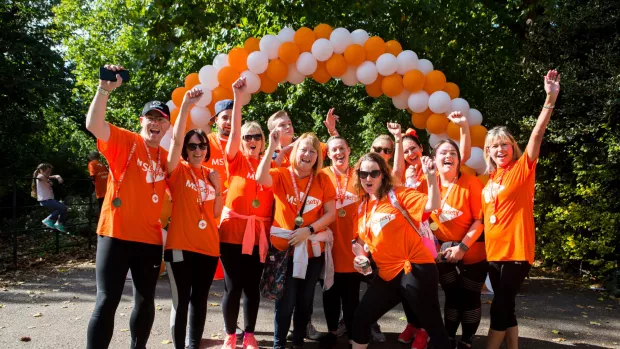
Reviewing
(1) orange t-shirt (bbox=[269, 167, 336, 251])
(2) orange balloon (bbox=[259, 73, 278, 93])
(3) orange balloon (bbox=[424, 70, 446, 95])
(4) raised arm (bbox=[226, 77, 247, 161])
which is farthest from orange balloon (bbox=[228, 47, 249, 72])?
(1) orange t-shirt (bbox=[269, 167, 336, 251])

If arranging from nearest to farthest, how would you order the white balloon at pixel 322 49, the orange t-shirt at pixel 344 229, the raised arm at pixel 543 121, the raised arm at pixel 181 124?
the raised arm at pixel 181 124, the raised arm at pixel 543 121, the orange t-shirt at pixel 344 229, the white balloon at pixel 322 49

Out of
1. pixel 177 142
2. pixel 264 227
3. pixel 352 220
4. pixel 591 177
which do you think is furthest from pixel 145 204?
pixel 591 177

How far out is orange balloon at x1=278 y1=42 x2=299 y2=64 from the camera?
6.55 metres

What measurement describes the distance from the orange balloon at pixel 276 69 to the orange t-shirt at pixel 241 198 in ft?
→ 7.65

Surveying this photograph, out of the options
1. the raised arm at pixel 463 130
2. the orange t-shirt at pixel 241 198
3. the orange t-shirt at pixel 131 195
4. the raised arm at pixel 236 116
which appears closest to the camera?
the orange t-shirt at pixel 131 195

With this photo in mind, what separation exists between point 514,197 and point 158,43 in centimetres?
887

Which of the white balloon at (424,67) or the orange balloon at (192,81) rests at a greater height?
the white balloon at (424,67)

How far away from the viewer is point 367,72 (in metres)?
6.58

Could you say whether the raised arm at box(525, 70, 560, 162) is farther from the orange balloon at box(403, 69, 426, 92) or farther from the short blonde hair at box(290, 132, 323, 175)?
the orange balloon at box(403, 69, 426, 92)

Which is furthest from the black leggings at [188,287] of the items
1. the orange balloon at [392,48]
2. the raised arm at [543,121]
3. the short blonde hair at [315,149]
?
the orange balloon at [392,48]

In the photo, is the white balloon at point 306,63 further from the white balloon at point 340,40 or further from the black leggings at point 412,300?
the black leggings at point 412,300

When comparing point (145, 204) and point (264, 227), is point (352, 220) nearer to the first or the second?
point (264, 227)

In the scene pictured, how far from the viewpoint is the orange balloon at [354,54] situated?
657cm

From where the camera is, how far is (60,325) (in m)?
5.45
